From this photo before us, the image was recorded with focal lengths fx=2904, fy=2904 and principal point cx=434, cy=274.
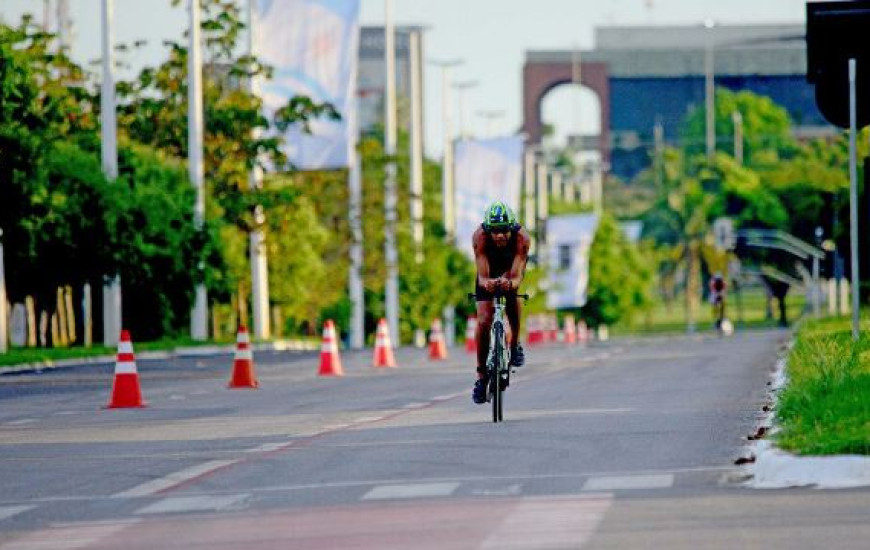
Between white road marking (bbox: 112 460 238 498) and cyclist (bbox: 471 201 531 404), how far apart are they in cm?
464

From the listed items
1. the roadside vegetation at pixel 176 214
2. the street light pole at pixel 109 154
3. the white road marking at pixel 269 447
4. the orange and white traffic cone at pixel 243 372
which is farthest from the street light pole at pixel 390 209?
the white road marking at pixel 269 447

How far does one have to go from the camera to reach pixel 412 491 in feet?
53.8

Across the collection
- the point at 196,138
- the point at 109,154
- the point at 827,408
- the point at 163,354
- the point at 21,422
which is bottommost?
the point at 163,354

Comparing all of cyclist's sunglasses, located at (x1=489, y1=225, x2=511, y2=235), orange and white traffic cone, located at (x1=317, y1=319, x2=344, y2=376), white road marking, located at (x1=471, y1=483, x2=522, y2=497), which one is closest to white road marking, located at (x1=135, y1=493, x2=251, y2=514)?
white road marking, located at (x1=471, y1=483, x2=522, y2=497)

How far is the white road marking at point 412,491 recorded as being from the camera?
1611cm

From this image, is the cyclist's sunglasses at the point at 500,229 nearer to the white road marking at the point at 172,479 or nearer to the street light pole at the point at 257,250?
the white road marking at the point at 172,479

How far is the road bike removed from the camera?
2308 cm

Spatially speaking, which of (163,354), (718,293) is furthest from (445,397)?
(718,293)

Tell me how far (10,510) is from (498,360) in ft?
25.2

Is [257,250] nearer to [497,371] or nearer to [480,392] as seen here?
[480,392]

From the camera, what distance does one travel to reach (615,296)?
148m

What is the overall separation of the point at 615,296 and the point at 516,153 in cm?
6242

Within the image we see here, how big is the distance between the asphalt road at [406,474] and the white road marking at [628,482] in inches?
0.9

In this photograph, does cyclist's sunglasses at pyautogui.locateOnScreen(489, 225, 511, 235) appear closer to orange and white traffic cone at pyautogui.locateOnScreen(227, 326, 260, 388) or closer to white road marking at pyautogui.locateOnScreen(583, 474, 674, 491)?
white road marking at pyautogui.locateOnScreen(583, 474, 674, 491)
